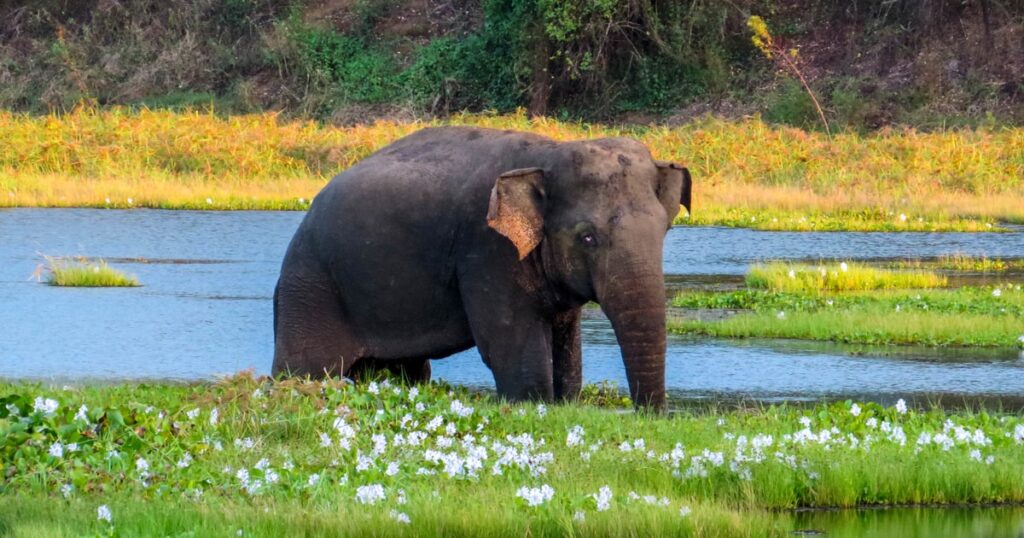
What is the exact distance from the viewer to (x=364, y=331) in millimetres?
11812

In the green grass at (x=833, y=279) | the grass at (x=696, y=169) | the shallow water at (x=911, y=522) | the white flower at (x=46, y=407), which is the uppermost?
the white flower at (x=46, y=407)

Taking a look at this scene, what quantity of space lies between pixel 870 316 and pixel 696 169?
57.1 feet

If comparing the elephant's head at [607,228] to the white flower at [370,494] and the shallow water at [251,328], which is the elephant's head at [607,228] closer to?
the shallow water at [251,328]

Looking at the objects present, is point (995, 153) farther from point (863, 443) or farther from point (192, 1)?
point (192, 1)

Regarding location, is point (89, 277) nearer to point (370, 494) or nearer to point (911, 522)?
point (370, 494)

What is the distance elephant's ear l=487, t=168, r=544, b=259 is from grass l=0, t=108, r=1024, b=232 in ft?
55.0

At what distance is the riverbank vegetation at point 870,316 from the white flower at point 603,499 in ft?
26.8

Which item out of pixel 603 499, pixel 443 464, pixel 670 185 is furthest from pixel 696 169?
pixel 603 499

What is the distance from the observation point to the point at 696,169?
33375 mm

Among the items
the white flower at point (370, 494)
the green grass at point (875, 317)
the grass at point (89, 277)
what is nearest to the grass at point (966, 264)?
the green grass at point (875, 317)

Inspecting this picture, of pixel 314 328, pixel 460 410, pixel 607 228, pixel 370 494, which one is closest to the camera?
pixel 370 494

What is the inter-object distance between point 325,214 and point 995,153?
23.8 m

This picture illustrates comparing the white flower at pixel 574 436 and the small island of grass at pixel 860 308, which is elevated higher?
the white flower at pixel 574 436

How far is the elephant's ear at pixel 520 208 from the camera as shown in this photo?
1055cm
